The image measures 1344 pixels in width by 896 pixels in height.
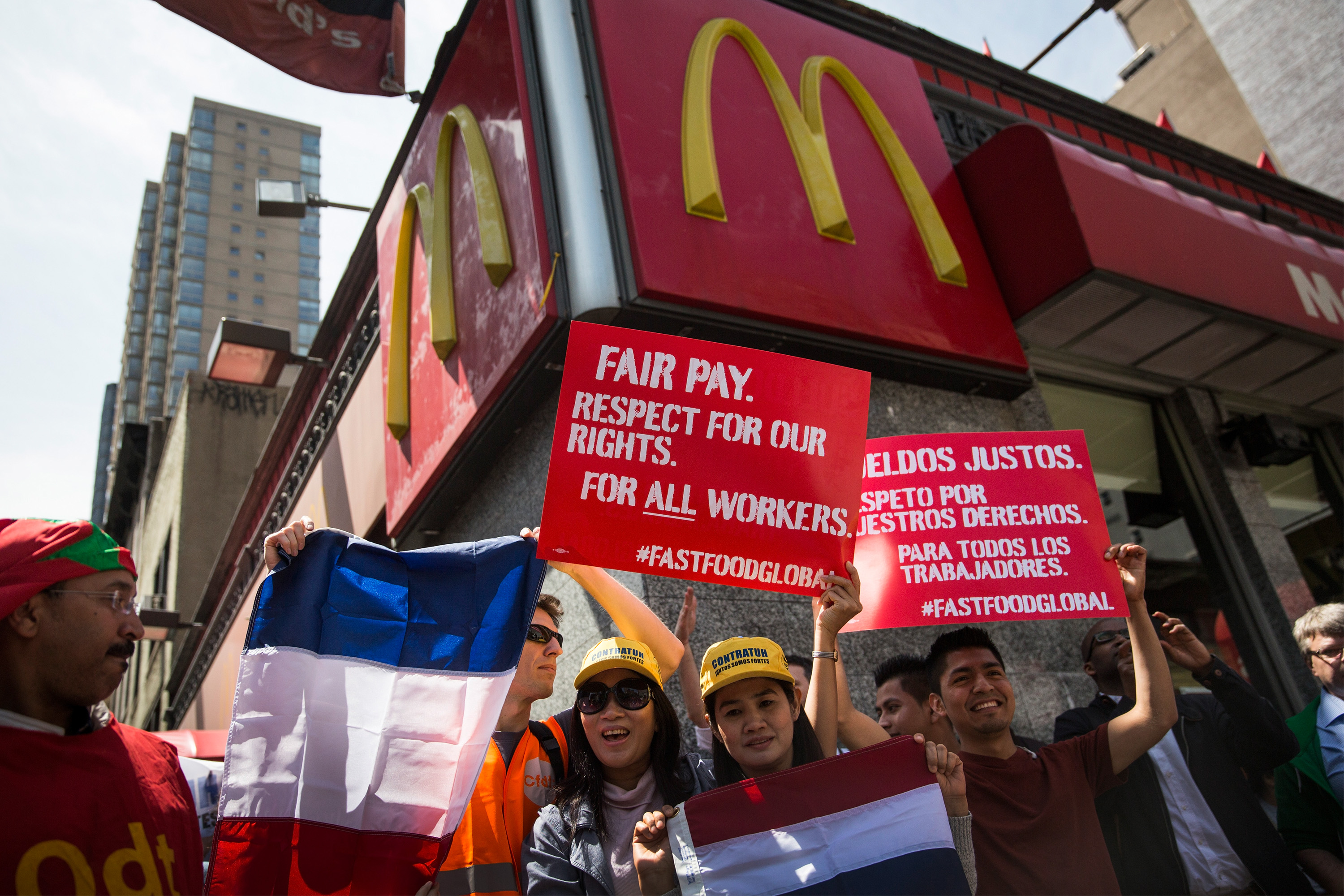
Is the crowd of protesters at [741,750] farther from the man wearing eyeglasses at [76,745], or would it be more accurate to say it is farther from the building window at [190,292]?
the building window at [190,292]

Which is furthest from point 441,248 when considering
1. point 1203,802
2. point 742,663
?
point 1203,802

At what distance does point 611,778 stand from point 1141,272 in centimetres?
524

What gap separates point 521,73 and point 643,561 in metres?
3.68

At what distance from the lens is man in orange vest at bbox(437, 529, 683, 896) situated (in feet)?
9.08

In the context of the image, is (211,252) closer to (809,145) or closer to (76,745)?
(809,145)

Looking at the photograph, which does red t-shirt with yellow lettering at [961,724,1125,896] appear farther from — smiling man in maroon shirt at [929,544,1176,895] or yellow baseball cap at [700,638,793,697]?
yellow baseball cap at [700,638,793,697]

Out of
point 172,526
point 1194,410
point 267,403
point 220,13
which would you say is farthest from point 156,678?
point 1194,410

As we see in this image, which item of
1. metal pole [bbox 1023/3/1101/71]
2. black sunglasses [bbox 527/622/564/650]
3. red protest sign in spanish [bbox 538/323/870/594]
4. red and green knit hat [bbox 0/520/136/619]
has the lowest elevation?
black sunglasses [bbox 527/622/564/650]

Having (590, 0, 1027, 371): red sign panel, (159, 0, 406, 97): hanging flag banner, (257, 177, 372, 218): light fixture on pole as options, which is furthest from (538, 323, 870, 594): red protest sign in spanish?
(257, 177, 372, 218): light fixture on pole

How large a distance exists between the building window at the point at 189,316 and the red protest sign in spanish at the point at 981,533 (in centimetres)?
8096

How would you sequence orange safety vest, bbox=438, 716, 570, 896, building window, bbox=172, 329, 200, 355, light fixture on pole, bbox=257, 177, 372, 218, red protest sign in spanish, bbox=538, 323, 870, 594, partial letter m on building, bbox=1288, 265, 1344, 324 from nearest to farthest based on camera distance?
orange safety vest, bbox=438, 716, 570, 896 < red protest sign in spanish, bbox=538, 323, 870, 594 < partial letter m on building, bbox=1288, 265, 1344, 324 < light fixture on pole, bbox=257, 177, 372, 218 < building window, bbox=172, 329, 200, 355

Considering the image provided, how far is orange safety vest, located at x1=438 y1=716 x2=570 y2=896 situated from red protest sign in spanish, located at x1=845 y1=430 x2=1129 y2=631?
4.27ft

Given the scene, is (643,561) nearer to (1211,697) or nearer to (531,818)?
(531,818)

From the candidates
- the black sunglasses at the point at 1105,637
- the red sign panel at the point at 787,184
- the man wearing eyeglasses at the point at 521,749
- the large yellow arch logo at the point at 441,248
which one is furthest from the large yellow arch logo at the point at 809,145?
the black sunglasses at the point at 1105,637
